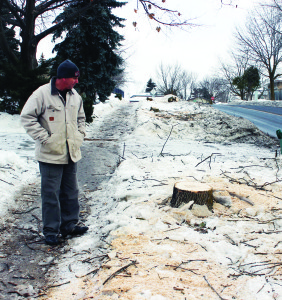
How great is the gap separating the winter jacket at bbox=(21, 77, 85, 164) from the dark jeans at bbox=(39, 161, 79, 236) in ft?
0.44

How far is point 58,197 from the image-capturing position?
346 centimetres

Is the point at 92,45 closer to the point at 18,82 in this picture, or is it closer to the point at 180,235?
the point at 18,82

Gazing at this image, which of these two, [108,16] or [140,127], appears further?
A: [108,16]

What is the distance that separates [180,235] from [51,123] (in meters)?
1.89

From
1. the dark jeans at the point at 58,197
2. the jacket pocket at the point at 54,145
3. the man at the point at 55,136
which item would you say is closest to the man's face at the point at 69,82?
the man at the point at 55,136

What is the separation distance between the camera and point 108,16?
19.3m

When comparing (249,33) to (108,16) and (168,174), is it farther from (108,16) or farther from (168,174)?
(168,174)

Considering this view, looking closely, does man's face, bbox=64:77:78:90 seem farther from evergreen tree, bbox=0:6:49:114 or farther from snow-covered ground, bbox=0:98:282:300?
evergreen tree, bbox=0:6:49:114

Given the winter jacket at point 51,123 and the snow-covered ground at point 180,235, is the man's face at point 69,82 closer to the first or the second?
the winter jacket at point 51,123

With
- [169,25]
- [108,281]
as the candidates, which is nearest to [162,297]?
[108,281]

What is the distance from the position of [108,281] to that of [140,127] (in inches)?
377

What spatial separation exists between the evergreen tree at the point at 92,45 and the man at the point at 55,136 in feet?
51.4

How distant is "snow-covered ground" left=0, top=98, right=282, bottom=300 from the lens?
237 cm

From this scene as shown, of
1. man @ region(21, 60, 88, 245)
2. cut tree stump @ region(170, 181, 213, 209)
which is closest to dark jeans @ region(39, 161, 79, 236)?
man @ region(21, 60, 88, 245)
